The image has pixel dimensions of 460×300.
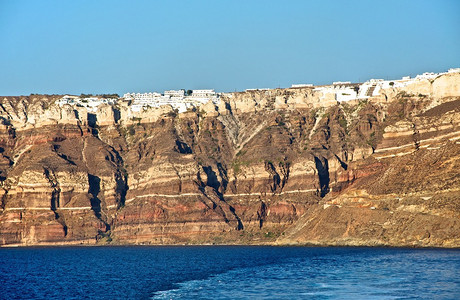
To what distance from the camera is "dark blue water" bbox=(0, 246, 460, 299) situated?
3169 inches

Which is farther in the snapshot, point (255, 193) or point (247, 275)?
point (255, 193)

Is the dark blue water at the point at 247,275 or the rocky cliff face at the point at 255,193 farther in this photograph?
the rocky cliff face at the point at 255,193

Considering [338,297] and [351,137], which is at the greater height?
[351,137]

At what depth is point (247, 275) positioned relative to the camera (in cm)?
9894

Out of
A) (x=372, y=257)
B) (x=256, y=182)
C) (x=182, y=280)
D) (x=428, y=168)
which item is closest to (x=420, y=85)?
(x=256, y=182)

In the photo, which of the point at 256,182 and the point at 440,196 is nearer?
the point at 440,196

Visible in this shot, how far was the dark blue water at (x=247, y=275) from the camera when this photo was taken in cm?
8050

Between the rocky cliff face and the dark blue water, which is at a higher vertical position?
the rocky cliff face

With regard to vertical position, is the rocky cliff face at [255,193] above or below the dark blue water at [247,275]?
above

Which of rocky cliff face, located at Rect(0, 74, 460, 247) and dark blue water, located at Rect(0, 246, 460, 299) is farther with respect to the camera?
rocky cliff face, located at Rect(0, 74, 460, 247)

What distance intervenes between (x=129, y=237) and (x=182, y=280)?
92372mm

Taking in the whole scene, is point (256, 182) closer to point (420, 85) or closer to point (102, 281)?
point (420, 85)

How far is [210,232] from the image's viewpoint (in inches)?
7156

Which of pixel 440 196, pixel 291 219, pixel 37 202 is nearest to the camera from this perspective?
pixel 440 196
